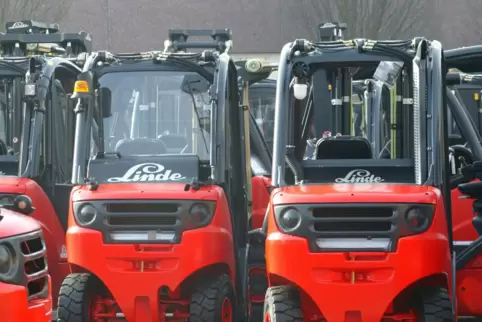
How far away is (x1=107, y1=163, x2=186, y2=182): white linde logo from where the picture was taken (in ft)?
35.3

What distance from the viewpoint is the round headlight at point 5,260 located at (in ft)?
22.5

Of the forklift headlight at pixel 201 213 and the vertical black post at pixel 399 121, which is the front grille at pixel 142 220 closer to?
the forklift headlight at pixel 201 213

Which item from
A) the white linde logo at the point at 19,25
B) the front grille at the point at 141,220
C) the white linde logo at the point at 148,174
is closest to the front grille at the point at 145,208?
the front grille at the point at 141,220

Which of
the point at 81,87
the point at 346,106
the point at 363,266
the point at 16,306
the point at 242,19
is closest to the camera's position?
the point at 16,306

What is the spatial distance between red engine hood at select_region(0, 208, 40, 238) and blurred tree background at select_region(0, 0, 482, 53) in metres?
32.7

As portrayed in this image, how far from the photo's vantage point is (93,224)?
10375 millimetres

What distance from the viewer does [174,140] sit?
10938 millimetres

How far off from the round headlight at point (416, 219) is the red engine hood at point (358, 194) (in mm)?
82

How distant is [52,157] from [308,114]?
295 cm

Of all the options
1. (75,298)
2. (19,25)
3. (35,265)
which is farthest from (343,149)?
(19,25)

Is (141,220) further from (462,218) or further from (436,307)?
(462,218)

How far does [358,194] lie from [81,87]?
109 inches

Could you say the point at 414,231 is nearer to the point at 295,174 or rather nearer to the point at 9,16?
the point at 295,174

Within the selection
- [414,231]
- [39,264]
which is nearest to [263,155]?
[414,231]
